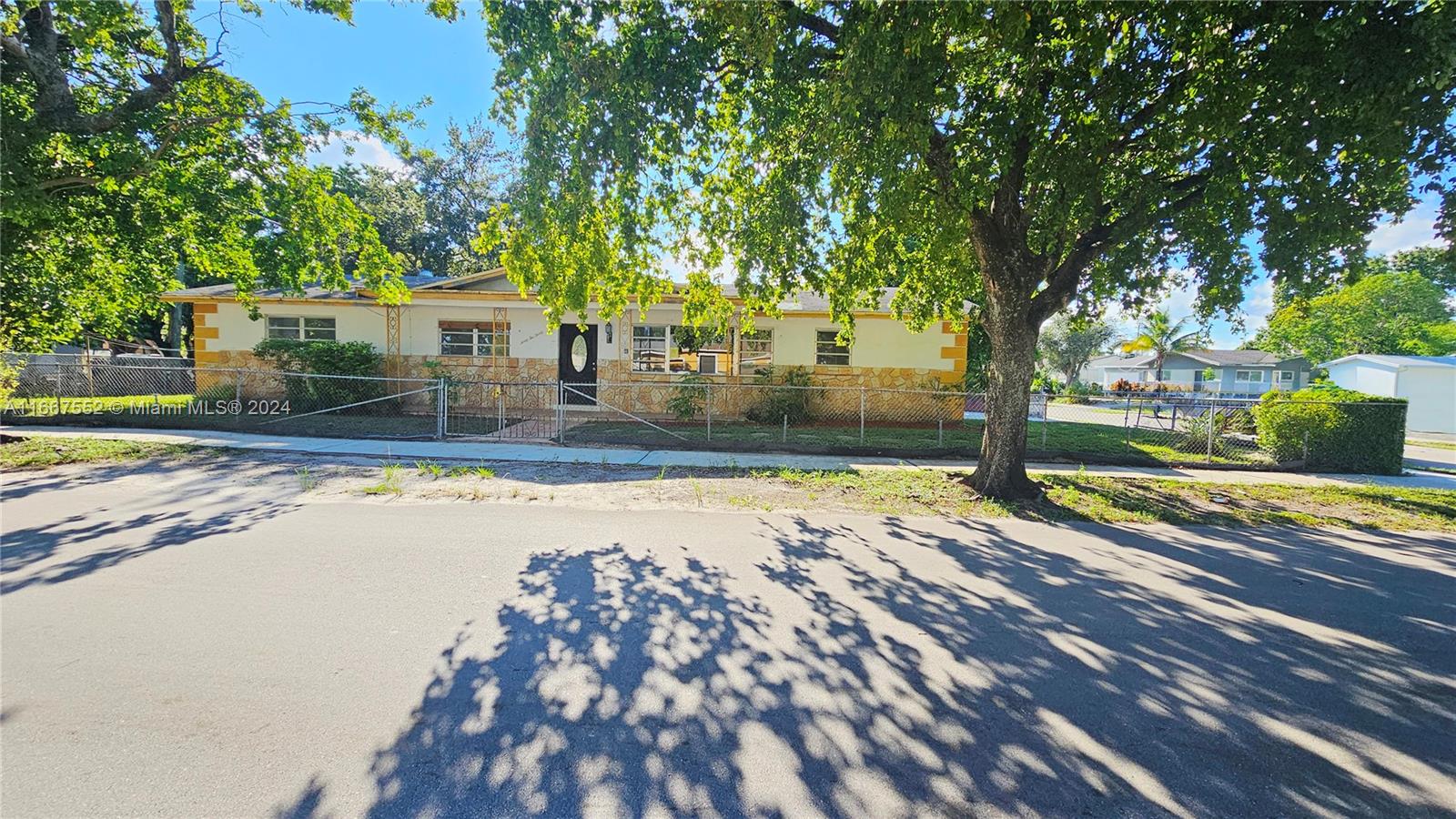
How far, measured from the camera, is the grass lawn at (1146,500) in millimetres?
6738

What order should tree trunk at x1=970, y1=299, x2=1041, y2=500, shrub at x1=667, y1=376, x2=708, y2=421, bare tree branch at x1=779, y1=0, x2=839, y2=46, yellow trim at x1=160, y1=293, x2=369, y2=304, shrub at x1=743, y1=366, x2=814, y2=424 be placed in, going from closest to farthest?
bare tree branch at x1=779, y1=0, x2=839, y2=46 < tree trunk at x1=970, y1=299, x2=1041, y2=500 < shrub at x1=667, y1=376, x2=708, y2=421 < shrub at x1=743, y1=366, x2=814, y2=424 < yellow trim at x1=160, y1=293, x2=369, y2=304

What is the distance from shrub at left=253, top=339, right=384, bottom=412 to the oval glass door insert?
16.1 feet

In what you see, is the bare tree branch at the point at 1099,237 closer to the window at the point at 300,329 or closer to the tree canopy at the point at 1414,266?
the window at the point at 300,329

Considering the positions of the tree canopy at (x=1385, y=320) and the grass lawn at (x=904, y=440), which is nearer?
the grass lawn at (x=904, y=440)

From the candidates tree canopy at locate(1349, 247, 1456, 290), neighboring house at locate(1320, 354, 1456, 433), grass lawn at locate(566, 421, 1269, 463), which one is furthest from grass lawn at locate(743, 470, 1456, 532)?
tree canopy at locate(1349, 247, 1456, 290)

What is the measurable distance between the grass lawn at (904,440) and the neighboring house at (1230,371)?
40.5 metres

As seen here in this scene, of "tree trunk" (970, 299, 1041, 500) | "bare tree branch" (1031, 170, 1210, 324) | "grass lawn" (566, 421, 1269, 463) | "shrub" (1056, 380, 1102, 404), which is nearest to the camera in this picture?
"bare tree branch" (1031, 170, 1210, 324)

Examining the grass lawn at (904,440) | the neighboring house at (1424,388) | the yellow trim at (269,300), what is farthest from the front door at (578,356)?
the neighboring house at (1424,388)

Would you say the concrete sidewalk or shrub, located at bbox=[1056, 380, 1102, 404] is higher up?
shrub, located at bbox=[1056, 380, 1102, 404]

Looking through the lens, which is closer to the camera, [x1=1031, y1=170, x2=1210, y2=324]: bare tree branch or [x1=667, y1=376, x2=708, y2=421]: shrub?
[x1=1031, y1=170, x2=1210, y2=324]: bare tree branch

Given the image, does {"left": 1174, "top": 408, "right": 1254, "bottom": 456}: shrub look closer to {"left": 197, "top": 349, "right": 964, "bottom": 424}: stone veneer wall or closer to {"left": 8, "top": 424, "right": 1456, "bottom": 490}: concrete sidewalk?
{"left": 8, "top": 424, "right": 1456, "bottom": 490}: concrete sidewalk

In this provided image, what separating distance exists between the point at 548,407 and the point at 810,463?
26.8 feet

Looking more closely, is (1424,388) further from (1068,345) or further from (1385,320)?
(1385,320)

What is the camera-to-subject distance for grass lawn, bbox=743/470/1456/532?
6738 mm
